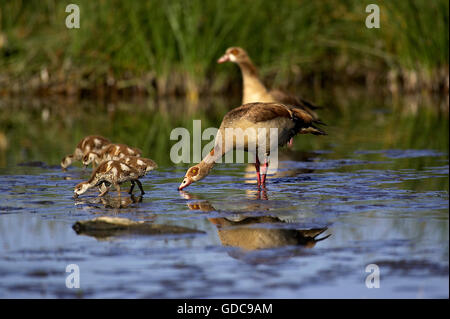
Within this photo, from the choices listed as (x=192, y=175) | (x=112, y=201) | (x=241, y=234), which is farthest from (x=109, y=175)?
(x=241, y=234)

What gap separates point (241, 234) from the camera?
7273 mm

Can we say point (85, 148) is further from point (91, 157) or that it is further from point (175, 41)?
point (175, 41)

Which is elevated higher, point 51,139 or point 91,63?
point 91,63

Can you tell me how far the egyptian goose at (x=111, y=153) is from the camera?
1084cm

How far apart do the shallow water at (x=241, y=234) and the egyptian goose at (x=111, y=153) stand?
0.31m

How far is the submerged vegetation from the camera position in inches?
946

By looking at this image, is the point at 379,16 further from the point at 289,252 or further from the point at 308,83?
the point at 289,252

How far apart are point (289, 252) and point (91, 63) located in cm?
1979

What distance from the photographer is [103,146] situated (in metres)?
12.0

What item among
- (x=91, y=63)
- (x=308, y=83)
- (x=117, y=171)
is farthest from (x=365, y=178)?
(x=308, y=83)

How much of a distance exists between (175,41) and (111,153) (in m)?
14.8

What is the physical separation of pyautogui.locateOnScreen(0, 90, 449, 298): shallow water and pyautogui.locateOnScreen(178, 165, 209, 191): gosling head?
141mm

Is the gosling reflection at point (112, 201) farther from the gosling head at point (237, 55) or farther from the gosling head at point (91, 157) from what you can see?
the gosling head at point (237, 55)

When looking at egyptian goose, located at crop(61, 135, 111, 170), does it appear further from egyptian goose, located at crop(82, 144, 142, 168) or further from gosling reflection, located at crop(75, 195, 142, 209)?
gosling reflection, located at crop(75, 195, 142, 209)
